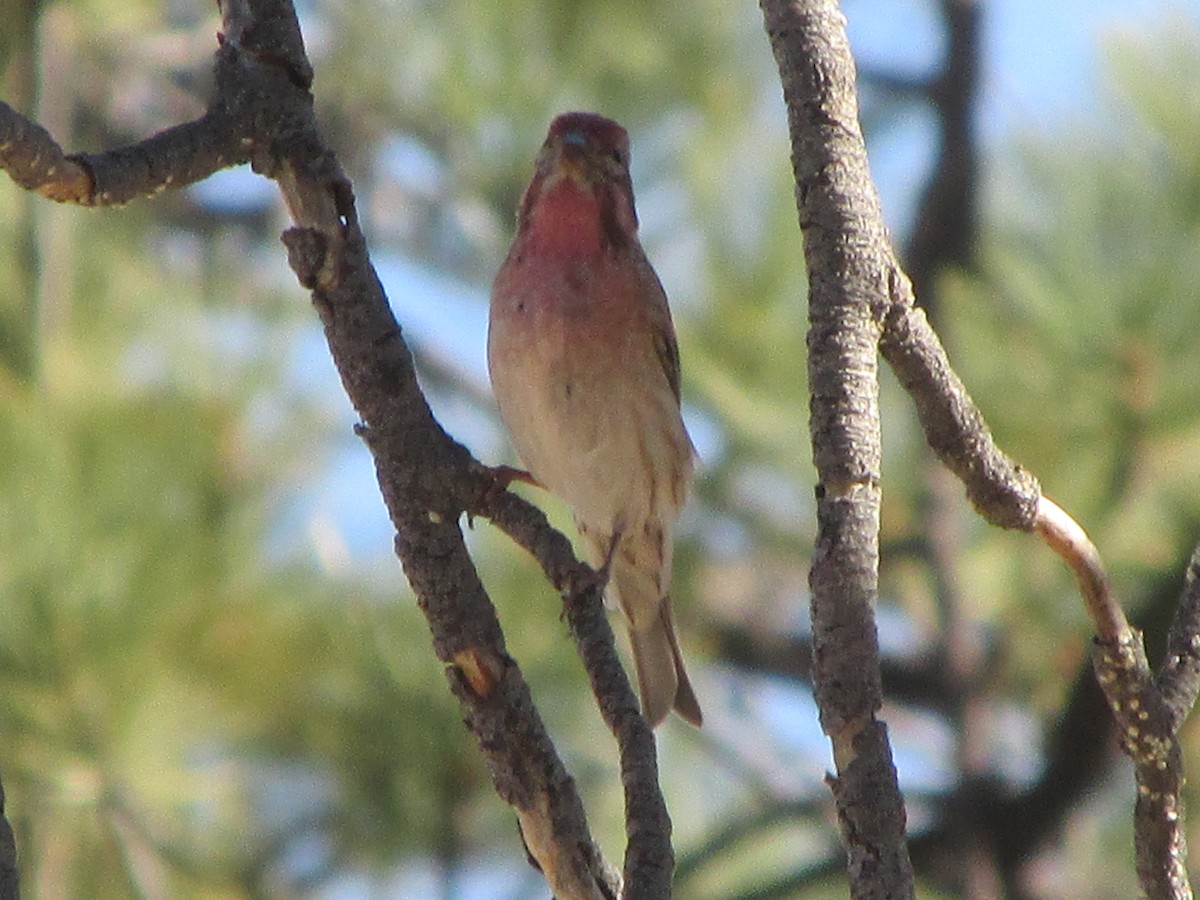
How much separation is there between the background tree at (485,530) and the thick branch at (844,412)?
7.62 feet

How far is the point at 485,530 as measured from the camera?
17.5ft

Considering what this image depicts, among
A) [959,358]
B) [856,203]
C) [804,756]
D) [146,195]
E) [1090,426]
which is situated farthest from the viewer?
[804,756]

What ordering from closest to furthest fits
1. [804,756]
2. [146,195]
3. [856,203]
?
1. [856,203]
2. [146,195]
3. [804,756]

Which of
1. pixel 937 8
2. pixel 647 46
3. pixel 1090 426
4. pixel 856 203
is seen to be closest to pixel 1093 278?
pixel 1090 426

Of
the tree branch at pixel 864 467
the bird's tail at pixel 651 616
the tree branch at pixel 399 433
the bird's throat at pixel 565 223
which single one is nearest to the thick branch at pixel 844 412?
the tree branch at pixel 864 467

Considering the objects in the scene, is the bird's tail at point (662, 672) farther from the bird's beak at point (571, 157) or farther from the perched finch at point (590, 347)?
the bird's beak at point (571, 157)

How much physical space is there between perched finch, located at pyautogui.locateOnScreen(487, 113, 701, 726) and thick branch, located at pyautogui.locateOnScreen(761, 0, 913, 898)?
2141mm

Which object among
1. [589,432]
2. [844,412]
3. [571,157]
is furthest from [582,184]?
[844,412]

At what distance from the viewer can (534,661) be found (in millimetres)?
4852

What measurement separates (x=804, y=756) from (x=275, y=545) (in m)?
1.97

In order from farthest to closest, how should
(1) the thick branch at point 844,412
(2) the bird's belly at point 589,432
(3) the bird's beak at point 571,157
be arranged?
(2) the bird's belly at point 589,432 → (3) the bird's beak at point 571,157 → (1) the thick branch at point 844,412

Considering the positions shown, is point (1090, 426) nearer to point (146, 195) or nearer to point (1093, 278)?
point (1093, 278)

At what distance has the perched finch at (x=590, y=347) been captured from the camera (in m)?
4.38

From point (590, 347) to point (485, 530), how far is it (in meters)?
1.08
